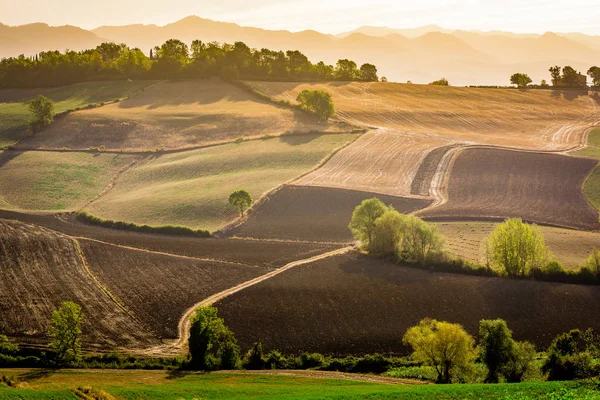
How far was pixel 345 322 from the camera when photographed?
51094 millimetres

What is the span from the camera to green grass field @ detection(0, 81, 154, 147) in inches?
4889

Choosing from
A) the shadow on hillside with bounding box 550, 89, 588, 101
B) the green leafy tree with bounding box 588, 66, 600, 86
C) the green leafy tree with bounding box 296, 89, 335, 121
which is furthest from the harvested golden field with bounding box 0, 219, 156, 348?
the green leafy tree with bounding box 588, 66, 600, 86

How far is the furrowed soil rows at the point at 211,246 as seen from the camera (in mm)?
66938

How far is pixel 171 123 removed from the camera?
129 meters

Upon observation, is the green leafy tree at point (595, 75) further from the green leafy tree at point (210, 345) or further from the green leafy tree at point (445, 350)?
the green leafy tree at point (210, 345)

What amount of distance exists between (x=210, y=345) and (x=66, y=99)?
11936cm

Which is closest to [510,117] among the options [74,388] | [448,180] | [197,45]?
[448,180]

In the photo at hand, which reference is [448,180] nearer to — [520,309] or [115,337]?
[520,309]

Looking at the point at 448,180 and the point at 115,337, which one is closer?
the point at 115,337

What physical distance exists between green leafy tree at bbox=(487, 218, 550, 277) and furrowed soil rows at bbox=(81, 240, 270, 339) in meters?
23.1

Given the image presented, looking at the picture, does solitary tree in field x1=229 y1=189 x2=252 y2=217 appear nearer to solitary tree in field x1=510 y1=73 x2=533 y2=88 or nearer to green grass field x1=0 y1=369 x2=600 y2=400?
green grass field x1=0 y1=369 x2=600 y2=400

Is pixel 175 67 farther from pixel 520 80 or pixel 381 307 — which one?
pixel 381 307

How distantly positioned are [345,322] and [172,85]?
117 m

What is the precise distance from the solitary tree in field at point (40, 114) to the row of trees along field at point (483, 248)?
268 ft
